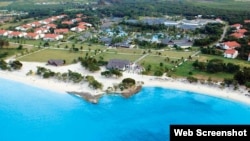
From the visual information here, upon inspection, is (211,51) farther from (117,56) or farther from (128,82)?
(128,82)

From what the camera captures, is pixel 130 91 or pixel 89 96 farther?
pixel 130 91

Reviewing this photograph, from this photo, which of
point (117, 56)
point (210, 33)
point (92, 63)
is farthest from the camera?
point (210, 33)

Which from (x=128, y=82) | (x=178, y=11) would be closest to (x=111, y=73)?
(x=128, y=82)

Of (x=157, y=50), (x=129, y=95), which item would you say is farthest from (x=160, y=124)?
(x=157, y=50)

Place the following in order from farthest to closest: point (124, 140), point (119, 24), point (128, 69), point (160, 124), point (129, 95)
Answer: point (119, 24) < point (128, 69) < point (129, 95) < point (160, 124) < point (124, 140)

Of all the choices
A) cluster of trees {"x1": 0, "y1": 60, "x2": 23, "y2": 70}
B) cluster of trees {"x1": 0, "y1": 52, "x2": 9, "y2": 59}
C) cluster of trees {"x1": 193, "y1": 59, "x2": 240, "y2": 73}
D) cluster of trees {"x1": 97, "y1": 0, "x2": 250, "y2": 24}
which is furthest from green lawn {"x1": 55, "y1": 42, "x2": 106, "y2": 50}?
cluster of trees {"x1": 97, "y1": 0, "x2": 250, "y2": 24}

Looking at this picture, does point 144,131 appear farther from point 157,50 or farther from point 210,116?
point 157,50
